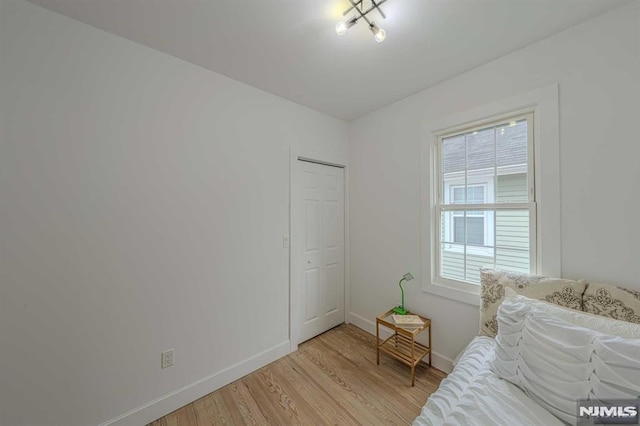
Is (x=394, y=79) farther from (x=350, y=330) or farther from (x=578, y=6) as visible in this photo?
(x=350, y=330)

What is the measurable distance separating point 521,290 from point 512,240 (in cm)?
43

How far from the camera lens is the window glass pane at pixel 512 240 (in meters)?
1.75

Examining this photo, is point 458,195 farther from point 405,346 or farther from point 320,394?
point 320,394

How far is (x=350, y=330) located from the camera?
9.30 ft

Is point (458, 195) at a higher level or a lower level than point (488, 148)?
lower

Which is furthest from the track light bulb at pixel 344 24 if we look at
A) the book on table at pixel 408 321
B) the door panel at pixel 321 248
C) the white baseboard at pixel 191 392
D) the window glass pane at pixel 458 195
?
the white baseboard at pixel 191 392

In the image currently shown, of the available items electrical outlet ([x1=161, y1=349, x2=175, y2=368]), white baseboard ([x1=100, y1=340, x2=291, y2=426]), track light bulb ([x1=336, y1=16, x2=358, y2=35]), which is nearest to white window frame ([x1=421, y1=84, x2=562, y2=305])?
track light bulb ([x1=336, y1=16, x2=358, y2=35])

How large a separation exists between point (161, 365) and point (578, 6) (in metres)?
3.46

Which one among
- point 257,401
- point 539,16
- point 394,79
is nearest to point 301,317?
point 257,401

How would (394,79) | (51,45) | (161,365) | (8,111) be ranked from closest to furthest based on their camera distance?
(8,111) → (51,45) → (161,365) → (394,79)

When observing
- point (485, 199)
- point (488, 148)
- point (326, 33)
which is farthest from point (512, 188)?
point (326, 33)

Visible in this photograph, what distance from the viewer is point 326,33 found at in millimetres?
1564

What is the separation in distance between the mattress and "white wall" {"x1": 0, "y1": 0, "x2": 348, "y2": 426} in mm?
1553
